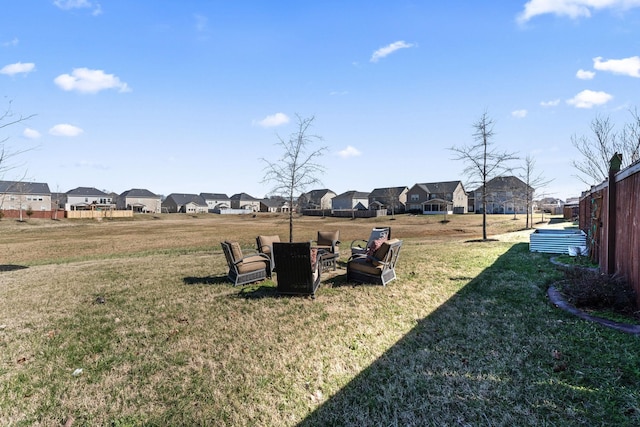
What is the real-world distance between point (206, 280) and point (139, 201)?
9744 cm

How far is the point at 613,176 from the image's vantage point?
6.69m

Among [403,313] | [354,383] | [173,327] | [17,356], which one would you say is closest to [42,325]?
[17,356]

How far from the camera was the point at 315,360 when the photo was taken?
13.7 feet

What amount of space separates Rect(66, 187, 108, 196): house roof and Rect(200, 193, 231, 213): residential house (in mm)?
29360

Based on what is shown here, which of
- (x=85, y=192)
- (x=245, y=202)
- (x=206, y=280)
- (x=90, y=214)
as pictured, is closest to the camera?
(x=206, y=280)

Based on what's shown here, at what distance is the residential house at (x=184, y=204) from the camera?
9919cm

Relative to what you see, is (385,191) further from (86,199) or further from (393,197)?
(86,199)

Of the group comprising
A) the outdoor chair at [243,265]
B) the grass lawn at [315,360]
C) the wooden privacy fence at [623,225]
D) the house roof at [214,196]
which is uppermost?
the house roof at [214,196]

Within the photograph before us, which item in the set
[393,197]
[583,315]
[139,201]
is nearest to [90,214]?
[139,201]

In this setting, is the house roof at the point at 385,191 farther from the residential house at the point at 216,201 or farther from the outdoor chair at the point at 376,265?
the outdoor chair at the point at 376,265

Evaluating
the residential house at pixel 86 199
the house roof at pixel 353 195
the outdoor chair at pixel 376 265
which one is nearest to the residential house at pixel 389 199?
the house roof at pixel 353 195

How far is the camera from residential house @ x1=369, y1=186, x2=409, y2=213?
78394 mm

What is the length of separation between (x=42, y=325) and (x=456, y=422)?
6.60 m

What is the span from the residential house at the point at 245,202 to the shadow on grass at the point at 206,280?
108 meters
